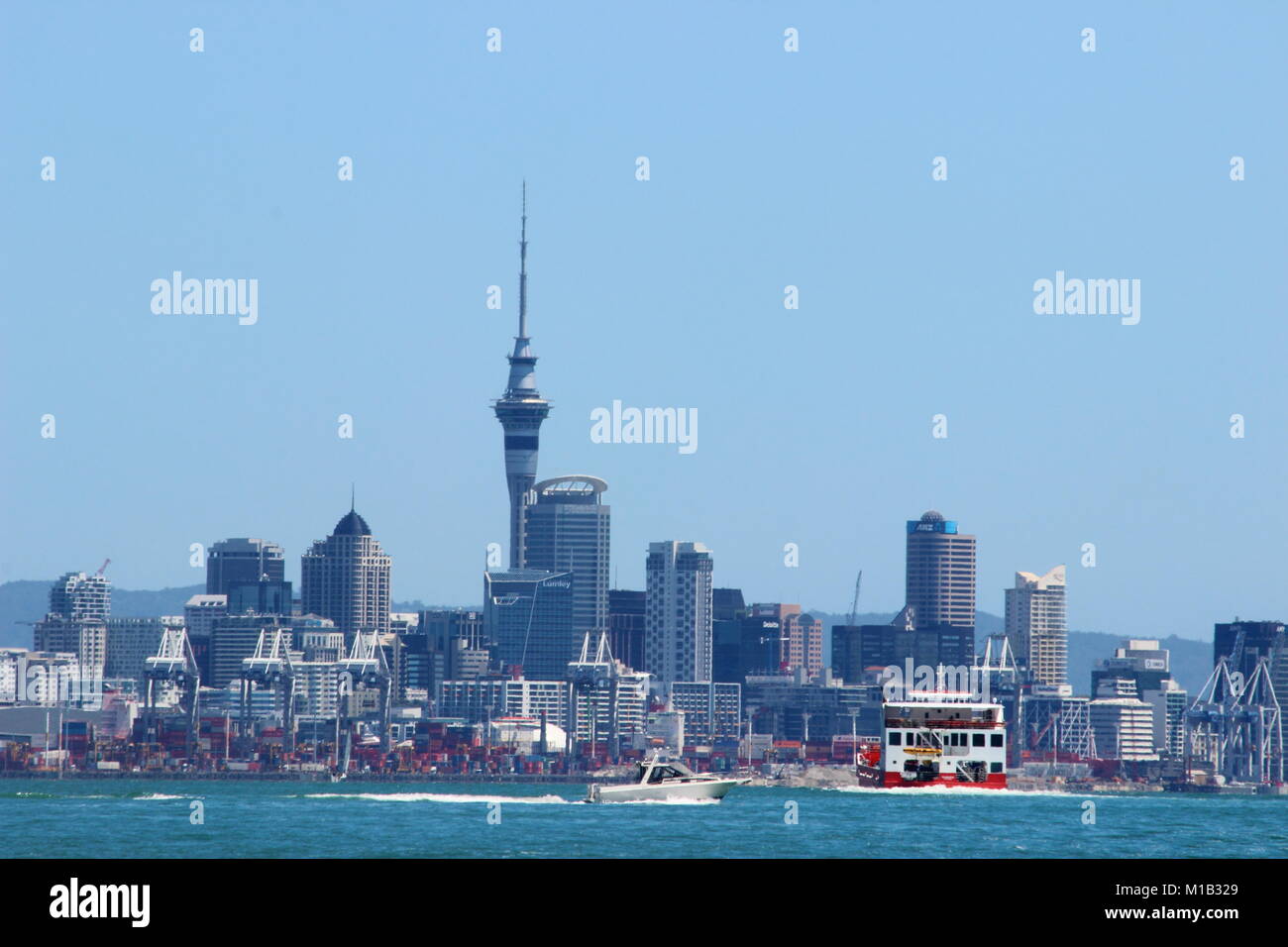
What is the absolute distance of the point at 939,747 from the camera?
165 m

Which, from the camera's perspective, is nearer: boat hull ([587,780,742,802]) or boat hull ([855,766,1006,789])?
boat hull ([587,780,742,802])

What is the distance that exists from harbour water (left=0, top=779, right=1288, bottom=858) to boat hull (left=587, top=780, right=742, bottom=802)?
1.22 meters

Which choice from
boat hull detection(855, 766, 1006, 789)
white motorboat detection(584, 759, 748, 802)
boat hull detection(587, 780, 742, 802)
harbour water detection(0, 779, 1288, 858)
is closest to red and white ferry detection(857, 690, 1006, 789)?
boat hull detection(855, 766, 1006, 789)

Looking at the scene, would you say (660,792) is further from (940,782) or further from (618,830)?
(940,782)

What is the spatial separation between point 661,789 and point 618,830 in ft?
108

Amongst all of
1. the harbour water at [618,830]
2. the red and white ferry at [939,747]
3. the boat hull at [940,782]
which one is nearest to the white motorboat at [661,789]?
the harbour water at [618,830]

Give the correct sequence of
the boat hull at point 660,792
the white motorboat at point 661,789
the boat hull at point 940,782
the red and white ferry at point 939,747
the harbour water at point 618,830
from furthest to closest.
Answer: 1. the red and white ferry at point 939,747
2. the boat hull at point 940,782
3. the white motorboat at point 661,789
4. the boat hull at point 660,792
5. the harbour water at point 618,830

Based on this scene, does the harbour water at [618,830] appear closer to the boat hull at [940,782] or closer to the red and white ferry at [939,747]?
the boat hull at [940,782]

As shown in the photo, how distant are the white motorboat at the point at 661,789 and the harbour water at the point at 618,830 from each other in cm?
129

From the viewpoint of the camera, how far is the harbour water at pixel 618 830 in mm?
93562

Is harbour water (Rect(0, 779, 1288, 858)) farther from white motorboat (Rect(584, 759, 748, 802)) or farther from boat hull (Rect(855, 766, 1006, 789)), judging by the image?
boat hull (Rect(855, 766, 1006, 789))

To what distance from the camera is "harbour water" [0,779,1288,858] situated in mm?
93562
